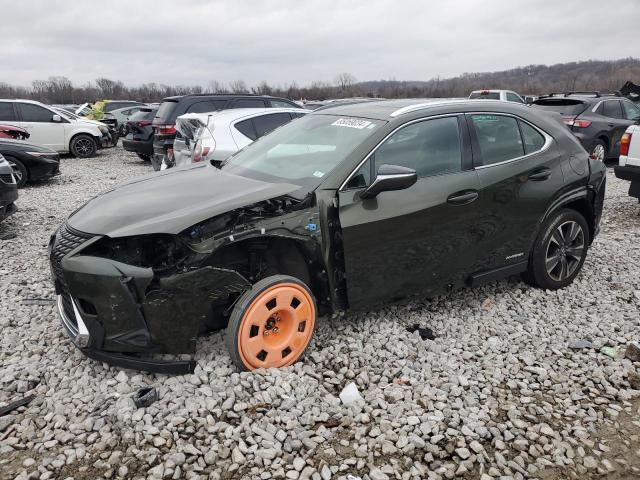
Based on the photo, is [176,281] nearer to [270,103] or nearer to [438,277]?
[438,277]

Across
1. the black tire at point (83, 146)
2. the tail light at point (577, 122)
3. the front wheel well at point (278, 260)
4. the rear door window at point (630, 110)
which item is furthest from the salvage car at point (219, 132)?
the rear door window at point (630, 110)

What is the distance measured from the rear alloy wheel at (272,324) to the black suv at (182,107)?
7286mm

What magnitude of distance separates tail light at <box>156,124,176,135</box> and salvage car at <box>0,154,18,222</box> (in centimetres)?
406

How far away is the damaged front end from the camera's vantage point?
2895 millimetres

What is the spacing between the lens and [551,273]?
4.61m

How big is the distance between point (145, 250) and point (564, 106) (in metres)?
11.7

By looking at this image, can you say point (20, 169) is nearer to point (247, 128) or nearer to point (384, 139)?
point (247, 128)

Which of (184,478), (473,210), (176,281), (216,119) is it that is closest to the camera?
(184,478)

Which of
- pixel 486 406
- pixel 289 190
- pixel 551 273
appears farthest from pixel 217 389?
pixel 551 273

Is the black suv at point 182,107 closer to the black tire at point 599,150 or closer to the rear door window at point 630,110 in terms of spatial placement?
the black tire at point 599,150

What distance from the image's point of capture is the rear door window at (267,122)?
8.34 metres

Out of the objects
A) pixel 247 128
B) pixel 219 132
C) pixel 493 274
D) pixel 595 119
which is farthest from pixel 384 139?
pixel 595 119

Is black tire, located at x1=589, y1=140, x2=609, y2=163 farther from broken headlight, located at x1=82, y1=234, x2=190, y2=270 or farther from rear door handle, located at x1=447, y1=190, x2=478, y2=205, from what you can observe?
broken headlight, located at x1=82, y1=234, x2=190, y2=270

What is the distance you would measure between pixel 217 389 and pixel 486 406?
5.54 ft
